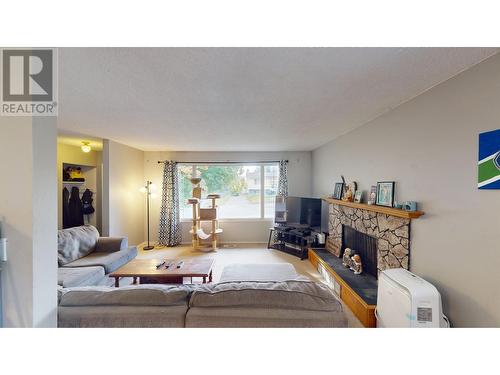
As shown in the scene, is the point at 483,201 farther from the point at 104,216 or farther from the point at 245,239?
the point at 104,216

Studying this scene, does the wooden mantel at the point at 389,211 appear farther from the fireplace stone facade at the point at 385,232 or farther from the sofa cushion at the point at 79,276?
the sofa cushion at the point at 79,276

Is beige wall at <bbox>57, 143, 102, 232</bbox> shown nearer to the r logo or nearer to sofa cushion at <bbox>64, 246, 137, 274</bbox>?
sofa cushion at <bbox>64, 246, 137, 274</bbox>

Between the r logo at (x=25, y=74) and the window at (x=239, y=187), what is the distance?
3867 millimetres

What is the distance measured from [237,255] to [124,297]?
2.96 m

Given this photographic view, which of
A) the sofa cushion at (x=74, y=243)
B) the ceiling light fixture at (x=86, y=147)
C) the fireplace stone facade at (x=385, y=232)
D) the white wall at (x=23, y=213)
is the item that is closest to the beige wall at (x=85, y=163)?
the ceiling light fixture at (x=86, y=147)

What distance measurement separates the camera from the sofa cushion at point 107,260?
2617 mm

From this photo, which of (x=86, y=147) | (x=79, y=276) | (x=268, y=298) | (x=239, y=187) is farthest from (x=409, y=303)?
(x=86, y=147)

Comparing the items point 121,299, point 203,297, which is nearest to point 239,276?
point 203,297

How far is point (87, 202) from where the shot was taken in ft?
14.5

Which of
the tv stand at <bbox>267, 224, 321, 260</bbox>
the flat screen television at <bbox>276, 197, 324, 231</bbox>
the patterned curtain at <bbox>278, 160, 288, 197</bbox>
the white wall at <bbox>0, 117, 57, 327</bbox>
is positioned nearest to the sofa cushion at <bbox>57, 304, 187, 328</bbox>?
the white wall at <bbox>0, 117, 57, 327</bbox>

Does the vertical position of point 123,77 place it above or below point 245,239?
above

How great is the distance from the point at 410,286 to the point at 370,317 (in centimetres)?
66

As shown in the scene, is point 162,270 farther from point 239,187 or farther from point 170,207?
point 239,187

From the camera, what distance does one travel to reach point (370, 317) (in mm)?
1917
